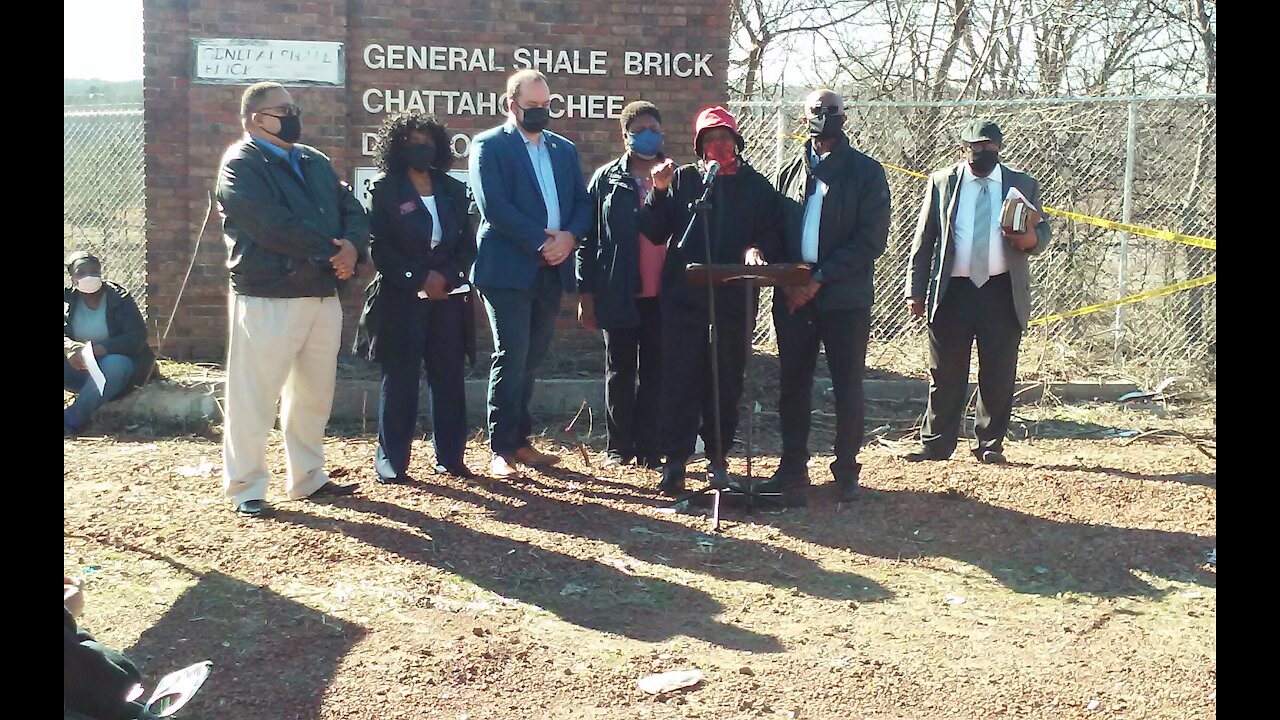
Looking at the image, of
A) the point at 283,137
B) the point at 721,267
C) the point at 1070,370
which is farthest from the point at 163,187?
the point at 1070,370

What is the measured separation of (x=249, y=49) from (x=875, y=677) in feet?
23.6

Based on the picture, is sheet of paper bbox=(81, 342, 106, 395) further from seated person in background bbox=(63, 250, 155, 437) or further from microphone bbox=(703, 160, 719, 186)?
microphone bbox=(703, 160, 719, 186)

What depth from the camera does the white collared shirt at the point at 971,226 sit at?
770 centimetres

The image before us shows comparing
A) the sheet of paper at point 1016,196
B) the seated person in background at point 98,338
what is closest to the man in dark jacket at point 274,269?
the seated person in background at point 98,338

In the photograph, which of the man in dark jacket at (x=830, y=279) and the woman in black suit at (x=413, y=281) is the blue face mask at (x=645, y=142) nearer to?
the man in dark jacket at (x=830, y=279)

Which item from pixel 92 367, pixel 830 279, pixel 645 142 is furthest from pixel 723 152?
pixel 92 367

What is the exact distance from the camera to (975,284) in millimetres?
7754

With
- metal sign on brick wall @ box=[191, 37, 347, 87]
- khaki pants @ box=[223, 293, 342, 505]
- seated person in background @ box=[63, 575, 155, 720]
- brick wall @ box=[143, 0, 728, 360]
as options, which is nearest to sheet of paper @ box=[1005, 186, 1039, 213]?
brick wall @ box=[143, 0, 728, 360]

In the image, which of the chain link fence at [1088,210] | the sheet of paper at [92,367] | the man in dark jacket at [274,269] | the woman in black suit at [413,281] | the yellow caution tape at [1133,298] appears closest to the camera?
the man in dark jacket at [274,269]

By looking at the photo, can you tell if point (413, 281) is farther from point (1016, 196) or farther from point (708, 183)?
point (1016, 196)

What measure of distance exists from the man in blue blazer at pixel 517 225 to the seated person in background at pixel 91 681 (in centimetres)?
358

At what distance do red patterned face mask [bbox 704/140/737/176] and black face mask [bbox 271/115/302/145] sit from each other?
2155 mm

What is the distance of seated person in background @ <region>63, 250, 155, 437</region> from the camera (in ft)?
28.2

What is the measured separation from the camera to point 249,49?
371 inches
